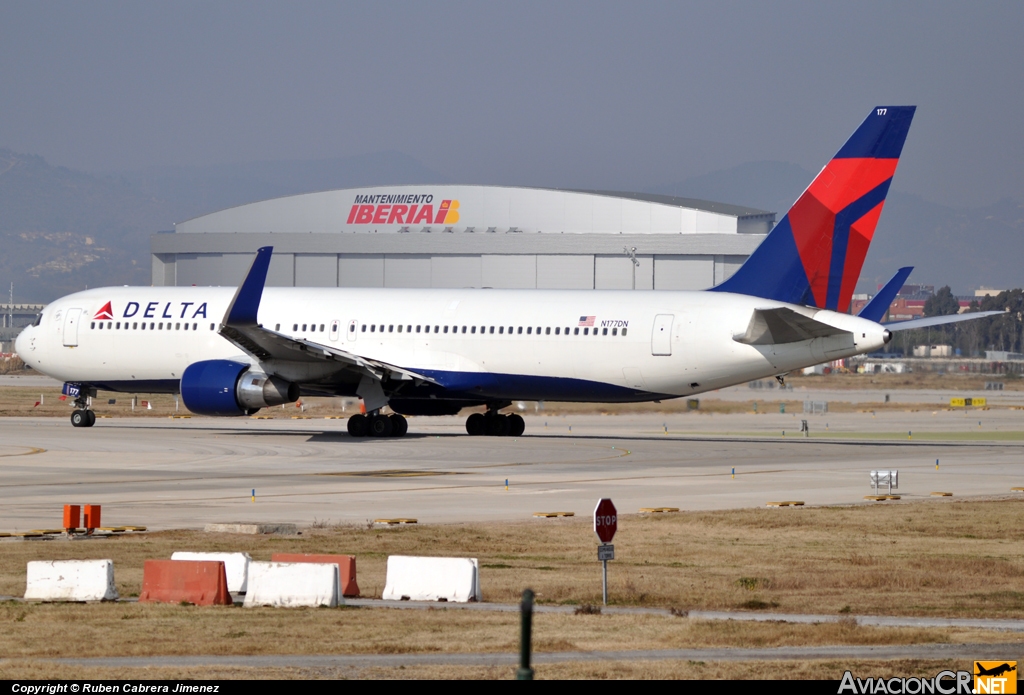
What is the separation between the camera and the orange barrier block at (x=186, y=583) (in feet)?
52.9

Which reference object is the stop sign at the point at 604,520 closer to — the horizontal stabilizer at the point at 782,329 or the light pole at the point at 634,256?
the horizontal stabilizer at the point at 782,329

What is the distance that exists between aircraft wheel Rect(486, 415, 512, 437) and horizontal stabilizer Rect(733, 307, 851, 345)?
Result: 897 cm

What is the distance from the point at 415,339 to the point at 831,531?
22.4m

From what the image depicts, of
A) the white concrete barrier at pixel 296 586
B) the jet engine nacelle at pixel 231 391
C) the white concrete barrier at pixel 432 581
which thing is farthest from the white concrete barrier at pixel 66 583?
the jet engine nacelle at pixel 231 391

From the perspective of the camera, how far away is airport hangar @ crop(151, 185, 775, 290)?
377 feet

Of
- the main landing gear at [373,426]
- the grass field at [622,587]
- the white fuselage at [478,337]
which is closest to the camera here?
the grass field at [622,587]

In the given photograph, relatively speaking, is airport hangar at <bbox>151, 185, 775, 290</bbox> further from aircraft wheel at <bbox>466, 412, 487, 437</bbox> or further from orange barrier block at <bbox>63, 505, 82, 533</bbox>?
orange barrier block at <bbox>63, 505, 82, 533</bbox>

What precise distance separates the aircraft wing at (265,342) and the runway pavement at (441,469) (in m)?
2.20

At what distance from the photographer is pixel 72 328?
157 feet

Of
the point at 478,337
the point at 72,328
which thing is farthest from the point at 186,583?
the point at 72,328

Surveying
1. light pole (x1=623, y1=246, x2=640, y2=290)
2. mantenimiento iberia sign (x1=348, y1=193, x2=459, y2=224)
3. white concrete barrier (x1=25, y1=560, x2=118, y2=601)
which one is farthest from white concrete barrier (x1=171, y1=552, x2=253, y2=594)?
mantenimiento iberia sign (x1=348, y1=193, x2=459, y2=224)

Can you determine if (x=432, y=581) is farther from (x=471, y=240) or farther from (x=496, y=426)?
(x=471, y=240)

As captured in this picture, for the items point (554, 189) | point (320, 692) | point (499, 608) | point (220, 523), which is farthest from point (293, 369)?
point (554, 189)

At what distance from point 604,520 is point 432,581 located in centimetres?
225
